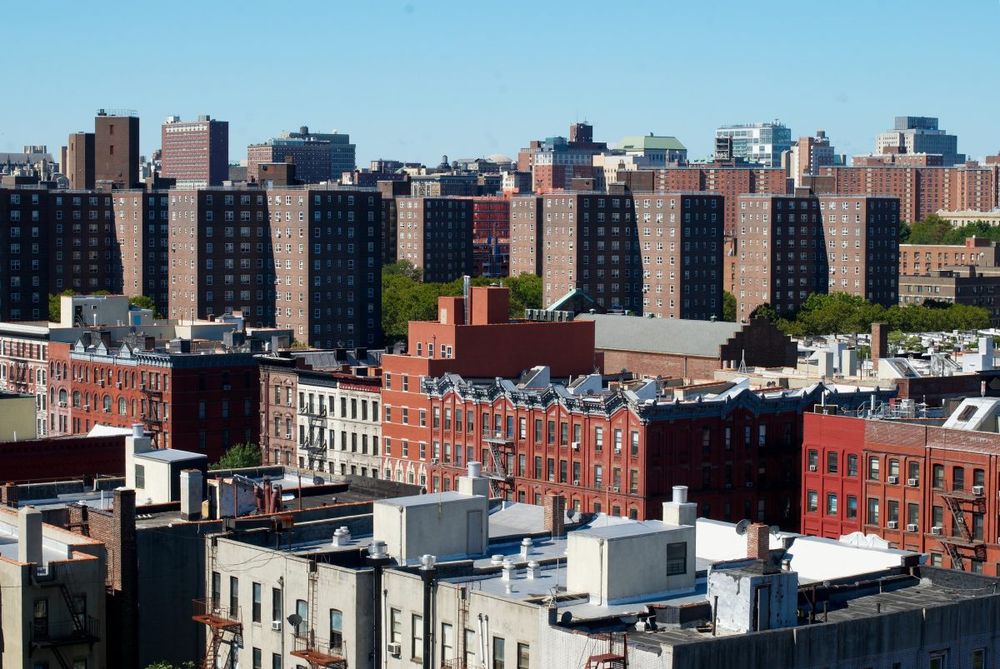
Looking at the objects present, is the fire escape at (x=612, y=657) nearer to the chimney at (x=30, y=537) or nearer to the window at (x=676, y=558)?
the window at (x=676, y=558)

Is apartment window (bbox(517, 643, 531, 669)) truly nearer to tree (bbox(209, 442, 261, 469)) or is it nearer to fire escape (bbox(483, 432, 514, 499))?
fire escape (bbox(483, 432, 514, 499))

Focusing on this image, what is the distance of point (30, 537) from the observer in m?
60.8

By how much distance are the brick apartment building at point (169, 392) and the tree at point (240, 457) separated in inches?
135

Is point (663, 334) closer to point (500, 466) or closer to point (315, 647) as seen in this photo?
point (500, 466)

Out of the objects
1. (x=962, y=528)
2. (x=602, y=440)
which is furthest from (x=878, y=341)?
(x=962, y=528)

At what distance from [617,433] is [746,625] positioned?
195 ft

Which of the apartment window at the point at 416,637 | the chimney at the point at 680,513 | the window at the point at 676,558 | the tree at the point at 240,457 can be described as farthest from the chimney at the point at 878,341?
the apartment window at the point at 416,637

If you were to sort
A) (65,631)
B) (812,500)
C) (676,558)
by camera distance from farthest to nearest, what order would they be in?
1. (812,500)
2. (65,631)
3. (676,558)

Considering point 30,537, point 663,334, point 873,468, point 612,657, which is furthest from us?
point 663,334

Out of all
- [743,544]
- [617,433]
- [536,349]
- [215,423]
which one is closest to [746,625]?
[743,544]

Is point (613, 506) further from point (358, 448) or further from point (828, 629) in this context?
point (828, 629)

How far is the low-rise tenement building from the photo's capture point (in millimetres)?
60219

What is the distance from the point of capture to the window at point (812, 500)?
105 metres

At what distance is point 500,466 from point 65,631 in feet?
197
